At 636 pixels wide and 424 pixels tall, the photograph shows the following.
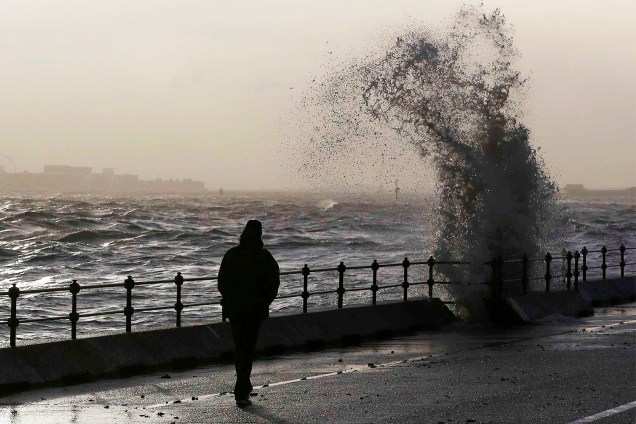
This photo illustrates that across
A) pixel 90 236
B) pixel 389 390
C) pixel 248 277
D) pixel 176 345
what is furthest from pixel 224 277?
pixel 90 236

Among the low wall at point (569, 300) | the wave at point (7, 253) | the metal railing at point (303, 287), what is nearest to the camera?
the metal railing at point (303, 287)

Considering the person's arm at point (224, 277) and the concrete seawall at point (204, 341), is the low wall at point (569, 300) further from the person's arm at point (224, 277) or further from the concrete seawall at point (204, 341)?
the person's arm at point (224, 277)

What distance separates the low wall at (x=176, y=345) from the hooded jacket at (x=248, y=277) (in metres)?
2.77

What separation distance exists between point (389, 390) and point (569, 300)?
13972 mm

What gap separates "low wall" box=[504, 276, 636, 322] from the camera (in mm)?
25406

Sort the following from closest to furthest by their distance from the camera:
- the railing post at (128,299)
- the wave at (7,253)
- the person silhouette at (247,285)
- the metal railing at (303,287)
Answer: the person silhouette at (247,285) → the metal railing at (303,287) → the railing post at (128,299) → the wave at (7,253)

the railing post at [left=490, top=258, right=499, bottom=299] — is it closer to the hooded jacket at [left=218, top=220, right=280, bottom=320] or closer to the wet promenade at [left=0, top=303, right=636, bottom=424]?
the wet promenade at [left=0, top=303, right=636, bottom=424]

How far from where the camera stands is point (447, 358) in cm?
1803

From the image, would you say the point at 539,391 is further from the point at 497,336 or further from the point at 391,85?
the point at 391,85

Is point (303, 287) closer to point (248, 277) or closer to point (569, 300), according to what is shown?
point (569, 300)

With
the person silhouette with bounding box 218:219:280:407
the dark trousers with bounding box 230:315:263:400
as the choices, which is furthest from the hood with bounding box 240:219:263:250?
the dark trousers with bounding box 230:315:263:400

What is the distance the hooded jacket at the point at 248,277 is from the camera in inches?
536

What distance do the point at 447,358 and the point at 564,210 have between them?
19.0 m

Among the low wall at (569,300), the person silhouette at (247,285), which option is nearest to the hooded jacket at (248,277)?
the person silhouette at (247,285)
